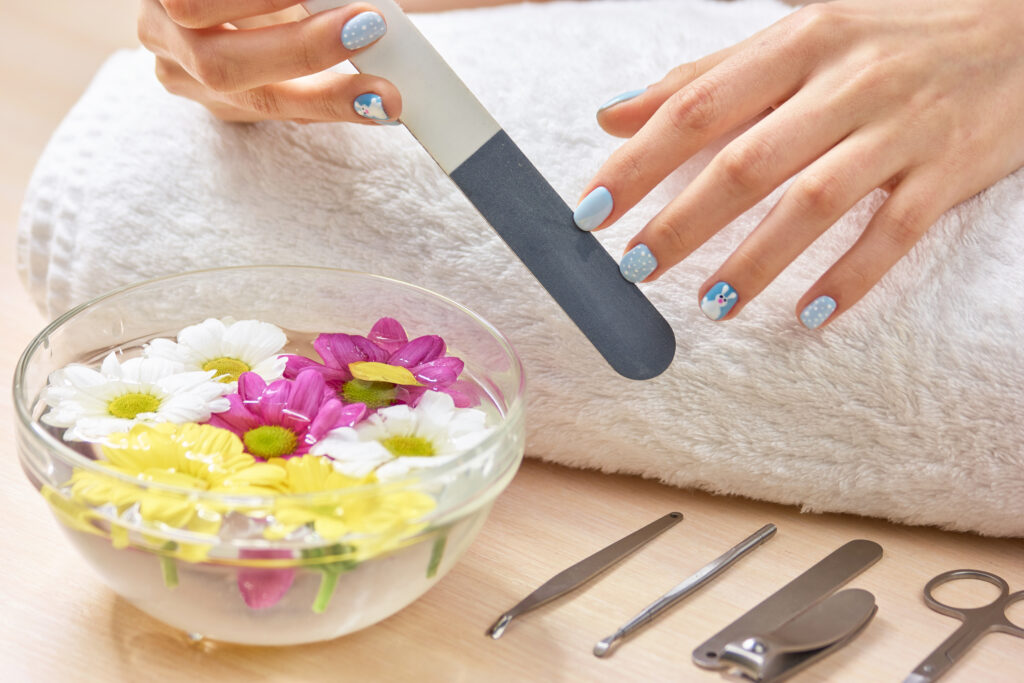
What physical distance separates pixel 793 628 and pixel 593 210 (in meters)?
0.22

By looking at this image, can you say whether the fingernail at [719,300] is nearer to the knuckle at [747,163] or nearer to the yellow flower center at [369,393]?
the knuckle at [747,163]

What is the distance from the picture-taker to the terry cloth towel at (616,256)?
0.50 metres

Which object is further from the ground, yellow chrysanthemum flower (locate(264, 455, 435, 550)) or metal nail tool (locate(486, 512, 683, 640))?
yellow chrysanthemum flower (locate(264, 455, 435, 550))

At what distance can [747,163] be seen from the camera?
478 millimetres

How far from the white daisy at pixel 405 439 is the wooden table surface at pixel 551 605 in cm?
9

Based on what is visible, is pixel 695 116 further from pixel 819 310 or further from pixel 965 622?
pixel 965 622

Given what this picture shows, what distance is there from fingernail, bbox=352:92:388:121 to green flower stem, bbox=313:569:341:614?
0.76 ft

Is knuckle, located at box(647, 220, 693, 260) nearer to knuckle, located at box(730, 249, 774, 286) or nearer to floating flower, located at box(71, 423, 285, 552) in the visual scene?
knuckle, located at box(730, 249, 774, 286)

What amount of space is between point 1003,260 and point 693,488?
21cm

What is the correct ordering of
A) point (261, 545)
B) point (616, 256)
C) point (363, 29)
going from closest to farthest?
point (261, 545) → point (363, 29) → point (616, 256)

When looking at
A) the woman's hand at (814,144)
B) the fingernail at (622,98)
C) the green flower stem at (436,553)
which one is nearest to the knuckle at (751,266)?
the woman's hand at (814,144)

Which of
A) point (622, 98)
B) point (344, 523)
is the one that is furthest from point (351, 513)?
point (622, 98)

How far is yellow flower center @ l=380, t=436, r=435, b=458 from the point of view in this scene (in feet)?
1.33

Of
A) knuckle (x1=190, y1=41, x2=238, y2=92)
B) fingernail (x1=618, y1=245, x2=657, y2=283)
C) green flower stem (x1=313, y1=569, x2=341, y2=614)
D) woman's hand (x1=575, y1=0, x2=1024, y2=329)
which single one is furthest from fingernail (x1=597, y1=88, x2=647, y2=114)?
green flower stem (x1=313, y1=569, x2=341, y2=614)
